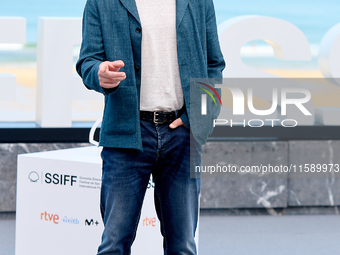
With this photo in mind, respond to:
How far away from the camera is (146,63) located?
5.95ft

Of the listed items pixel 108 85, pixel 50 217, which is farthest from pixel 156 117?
pixel 50 217

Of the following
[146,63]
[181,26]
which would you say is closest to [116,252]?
[146,63]

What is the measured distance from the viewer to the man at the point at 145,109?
1.79 metres

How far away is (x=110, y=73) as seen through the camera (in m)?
1.60

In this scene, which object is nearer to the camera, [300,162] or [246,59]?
[300,162]

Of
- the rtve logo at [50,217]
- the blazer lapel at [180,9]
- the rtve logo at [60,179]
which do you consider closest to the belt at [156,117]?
the blazer lapel at [180,9]

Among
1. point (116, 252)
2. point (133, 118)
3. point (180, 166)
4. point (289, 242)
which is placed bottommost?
point (289, 242)

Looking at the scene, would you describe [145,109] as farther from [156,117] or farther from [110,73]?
[110,73]

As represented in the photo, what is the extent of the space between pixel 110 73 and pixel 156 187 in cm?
48

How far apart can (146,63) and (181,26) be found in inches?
6.8

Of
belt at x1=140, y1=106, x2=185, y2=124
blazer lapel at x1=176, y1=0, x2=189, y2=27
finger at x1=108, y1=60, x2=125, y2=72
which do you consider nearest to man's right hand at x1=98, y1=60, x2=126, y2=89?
finger at x1=108, y1=60, x2=125, y2=72

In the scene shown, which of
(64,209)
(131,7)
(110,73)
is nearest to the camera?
(110,73)

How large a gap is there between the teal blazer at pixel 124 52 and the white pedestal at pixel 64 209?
86cm

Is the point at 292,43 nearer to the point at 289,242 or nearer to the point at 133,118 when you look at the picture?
the point at 289,242
